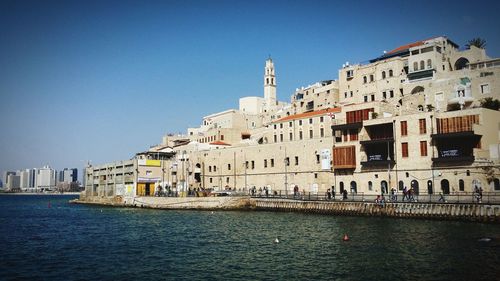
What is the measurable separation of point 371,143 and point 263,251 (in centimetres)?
3236

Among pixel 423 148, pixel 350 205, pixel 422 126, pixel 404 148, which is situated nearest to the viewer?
pixel 350 205

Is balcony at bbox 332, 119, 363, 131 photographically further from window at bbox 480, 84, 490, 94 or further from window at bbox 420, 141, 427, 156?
window at bbox 480, 84, 490, 94

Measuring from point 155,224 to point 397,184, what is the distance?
2863cm

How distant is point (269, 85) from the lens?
11394cm

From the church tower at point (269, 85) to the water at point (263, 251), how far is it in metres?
71.6

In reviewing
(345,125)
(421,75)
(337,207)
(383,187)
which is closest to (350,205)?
(337,207)

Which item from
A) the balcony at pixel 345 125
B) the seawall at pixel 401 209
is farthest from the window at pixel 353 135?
the seawall at pixel 401 209

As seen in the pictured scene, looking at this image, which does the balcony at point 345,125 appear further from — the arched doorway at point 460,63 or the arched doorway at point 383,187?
the arched doorway at point 460,63

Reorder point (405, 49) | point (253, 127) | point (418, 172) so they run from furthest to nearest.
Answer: point (253, 127), point (405, 49), point (418, 172)

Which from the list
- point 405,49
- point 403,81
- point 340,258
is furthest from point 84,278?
point 405,49

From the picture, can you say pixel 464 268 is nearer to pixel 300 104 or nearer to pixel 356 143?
pixel 356 143

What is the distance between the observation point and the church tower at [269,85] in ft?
372

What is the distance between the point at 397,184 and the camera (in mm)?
52594

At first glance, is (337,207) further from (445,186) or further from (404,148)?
(445,186)
